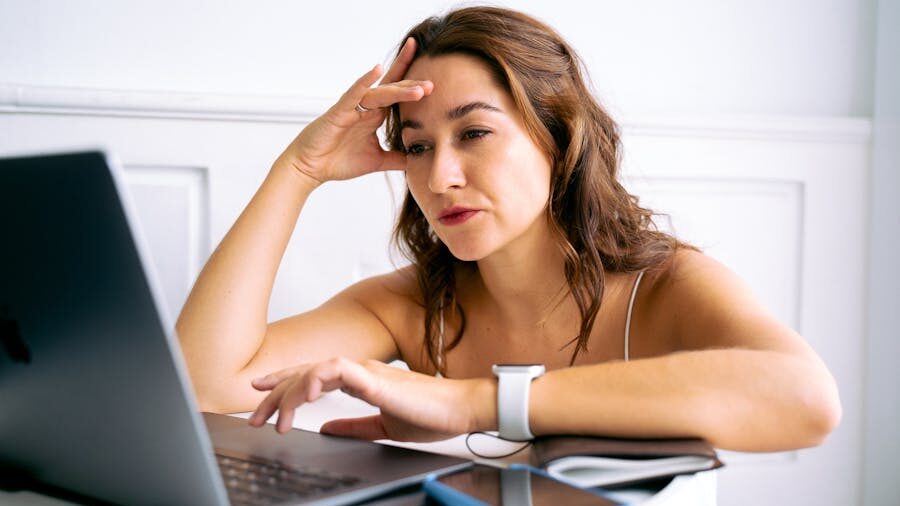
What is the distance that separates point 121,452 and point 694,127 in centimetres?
153

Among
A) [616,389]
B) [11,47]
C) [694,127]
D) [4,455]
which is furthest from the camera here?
[694,127]

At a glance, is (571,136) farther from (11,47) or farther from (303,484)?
(11,47)

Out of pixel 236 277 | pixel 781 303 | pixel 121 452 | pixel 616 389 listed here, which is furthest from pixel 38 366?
pixel 781 303

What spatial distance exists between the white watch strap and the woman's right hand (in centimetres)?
61

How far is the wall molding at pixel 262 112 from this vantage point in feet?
5.32

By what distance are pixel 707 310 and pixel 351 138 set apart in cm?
72

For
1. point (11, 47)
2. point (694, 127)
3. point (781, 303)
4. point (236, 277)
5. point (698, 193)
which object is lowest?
point (781, 303)

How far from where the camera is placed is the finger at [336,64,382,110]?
133 cm

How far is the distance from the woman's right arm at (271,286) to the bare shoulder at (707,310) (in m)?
0.49

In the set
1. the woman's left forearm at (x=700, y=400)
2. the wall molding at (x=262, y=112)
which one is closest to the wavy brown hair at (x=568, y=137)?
the wall molding at (x=262, y=112)

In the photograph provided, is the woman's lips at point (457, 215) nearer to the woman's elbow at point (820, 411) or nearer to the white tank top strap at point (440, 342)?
the white tank top strap at point (440, 342)

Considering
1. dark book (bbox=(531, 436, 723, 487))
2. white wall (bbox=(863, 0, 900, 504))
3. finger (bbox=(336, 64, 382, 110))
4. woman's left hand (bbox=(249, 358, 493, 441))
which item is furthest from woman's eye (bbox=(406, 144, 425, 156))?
white wall (bbox=(863, 0, 900, 504))

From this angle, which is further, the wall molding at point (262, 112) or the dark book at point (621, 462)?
the wall molding at point (262, 112)

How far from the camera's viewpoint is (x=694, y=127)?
1819 mm
